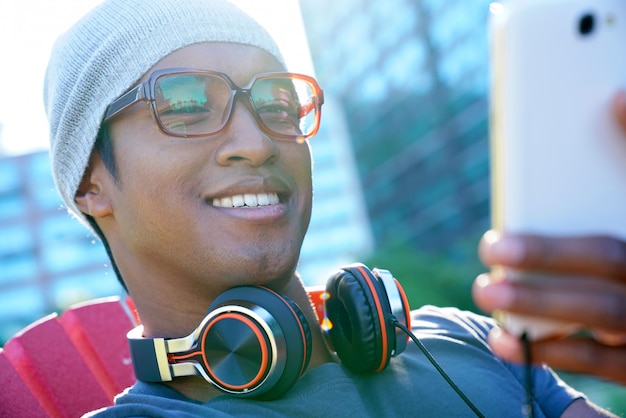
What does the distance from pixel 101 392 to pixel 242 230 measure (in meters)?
1.11

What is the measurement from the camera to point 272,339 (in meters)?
1.88

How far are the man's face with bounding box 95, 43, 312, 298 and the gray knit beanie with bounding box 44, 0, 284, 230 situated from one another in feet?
0.25

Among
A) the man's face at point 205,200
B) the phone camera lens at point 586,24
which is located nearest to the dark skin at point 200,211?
the man's face at point 205,200

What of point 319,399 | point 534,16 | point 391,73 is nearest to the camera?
point 534,16

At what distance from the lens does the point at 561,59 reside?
3.48 ft

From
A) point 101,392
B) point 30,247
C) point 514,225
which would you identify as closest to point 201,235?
point 101,392

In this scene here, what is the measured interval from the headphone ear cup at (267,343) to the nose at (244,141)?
1.70ft

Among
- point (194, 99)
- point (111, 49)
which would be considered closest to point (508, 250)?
point (194, 99)

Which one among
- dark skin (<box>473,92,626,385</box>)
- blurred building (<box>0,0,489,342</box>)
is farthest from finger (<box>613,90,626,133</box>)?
blurred building (<box>0,0,489,342</box>)

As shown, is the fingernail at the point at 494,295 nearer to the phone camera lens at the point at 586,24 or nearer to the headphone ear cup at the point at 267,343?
the phone camera lens at the point at 586,24

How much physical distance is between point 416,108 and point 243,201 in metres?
45.8

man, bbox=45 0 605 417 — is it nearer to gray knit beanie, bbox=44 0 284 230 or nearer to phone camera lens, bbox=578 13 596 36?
gray knit beanie, bbox=44 0 284 230

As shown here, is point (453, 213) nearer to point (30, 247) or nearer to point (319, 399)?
point (30, 247)

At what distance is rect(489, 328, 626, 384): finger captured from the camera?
1.09 meters
